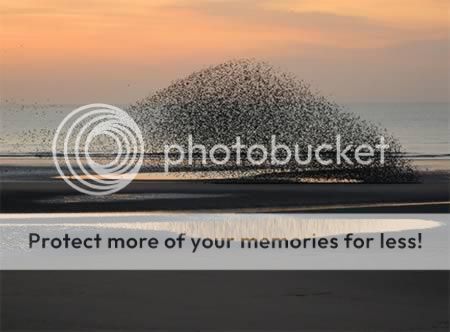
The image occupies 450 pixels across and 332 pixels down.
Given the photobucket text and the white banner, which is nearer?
the white banner

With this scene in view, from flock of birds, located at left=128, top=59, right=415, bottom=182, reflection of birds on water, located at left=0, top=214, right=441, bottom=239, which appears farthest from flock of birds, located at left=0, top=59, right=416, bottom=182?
reflection of birds on water, located at left=0, top=214, right=441, bottom=239

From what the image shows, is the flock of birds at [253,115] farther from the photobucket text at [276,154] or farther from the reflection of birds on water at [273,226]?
the reflection of birds on water at [273,226]

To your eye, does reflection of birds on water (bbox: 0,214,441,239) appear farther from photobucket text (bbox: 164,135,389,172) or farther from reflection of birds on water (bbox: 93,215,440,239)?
photobucket text (bbox: 164,135,389,172)

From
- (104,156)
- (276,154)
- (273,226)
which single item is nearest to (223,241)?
(273,226)

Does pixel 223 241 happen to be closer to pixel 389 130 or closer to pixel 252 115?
pixel 252 115

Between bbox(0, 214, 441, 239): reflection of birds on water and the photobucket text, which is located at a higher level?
the photobucket text

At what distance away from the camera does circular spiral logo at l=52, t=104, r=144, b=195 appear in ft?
69.7

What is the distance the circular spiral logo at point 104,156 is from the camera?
69.7 ft
